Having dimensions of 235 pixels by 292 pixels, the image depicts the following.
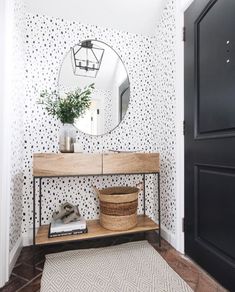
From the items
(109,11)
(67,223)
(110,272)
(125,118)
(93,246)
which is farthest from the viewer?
(125,118)

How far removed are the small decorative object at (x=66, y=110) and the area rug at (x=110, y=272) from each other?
0.84 m

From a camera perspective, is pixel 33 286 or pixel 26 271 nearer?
pixel 33 286

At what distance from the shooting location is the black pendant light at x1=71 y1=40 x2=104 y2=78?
2.01 metres

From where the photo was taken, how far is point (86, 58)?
2.05 m

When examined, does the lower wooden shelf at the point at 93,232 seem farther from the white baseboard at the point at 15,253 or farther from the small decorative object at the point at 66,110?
the small decorative object at the point at 66,110

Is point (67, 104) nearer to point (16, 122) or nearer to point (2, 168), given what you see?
point (16, 122)

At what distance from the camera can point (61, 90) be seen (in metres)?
1.97

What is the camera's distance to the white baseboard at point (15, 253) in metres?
1.44

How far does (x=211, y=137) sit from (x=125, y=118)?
100 cm

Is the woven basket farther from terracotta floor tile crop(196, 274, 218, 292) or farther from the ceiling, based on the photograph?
the ceiling

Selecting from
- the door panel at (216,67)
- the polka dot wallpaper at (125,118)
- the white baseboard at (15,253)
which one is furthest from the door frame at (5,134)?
the door panel at (216,67)

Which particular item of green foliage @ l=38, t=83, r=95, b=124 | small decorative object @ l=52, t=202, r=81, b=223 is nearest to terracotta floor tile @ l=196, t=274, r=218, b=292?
small decorative object @ l=52, t=202, r=81, b=223

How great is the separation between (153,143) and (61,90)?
1.08 metres

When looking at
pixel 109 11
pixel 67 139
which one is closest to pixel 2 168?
pixel 67 139
